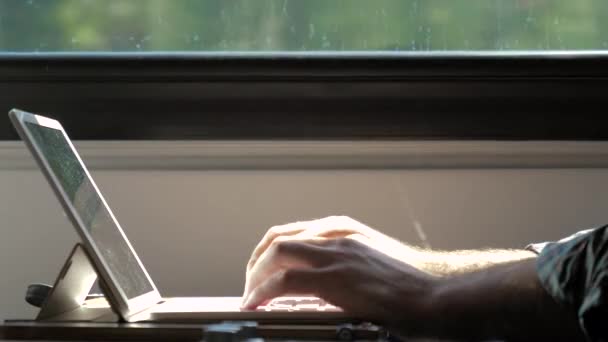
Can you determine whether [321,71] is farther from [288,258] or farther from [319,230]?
[288,258]

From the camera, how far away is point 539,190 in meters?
1.41

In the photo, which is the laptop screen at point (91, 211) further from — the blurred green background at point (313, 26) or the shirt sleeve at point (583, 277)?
the blurred green background at point (313, 26)

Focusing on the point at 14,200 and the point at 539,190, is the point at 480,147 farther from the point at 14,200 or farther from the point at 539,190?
the point at 14,200

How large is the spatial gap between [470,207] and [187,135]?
0.42 metres

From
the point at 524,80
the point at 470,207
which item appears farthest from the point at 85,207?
the point at 524,80

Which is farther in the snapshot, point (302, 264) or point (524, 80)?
point (524, 80)

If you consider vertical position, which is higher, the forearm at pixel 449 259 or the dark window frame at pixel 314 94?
the dark window frame at pixel 314 94

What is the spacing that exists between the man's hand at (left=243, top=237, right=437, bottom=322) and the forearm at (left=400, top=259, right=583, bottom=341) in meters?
0.02

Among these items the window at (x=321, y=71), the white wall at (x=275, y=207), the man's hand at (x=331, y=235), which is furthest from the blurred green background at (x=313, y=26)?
the man's hand at (x=331, y=235)

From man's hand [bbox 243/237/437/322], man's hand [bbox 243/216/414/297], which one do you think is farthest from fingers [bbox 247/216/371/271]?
man's hand [bbox 243/237/437/322]

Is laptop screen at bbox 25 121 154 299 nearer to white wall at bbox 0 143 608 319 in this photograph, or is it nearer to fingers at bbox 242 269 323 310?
fingers at bbox 242 269 323 310

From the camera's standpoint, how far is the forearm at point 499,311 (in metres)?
0.82

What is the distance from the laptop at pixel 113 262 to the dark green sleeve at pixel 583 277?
0.57ft

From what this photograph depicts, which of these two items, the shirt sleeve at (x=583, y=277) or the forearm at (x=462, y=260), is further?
the forearm at (x=462, y=260)
